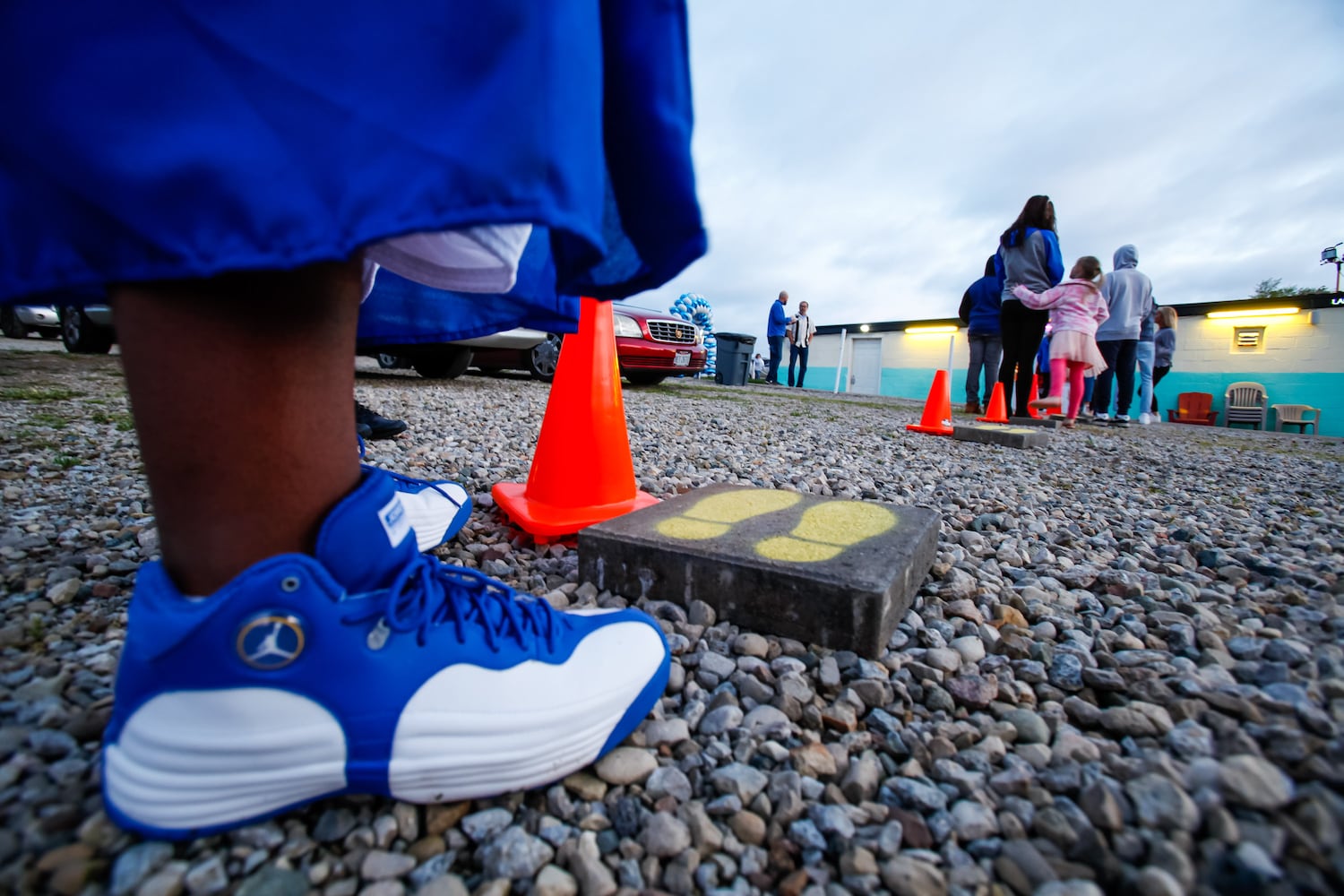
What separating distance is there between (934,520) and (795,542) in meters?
0.43

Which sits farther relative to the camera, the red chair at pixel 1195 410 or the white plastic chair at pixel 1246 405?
the red chair at pixel 1195 410

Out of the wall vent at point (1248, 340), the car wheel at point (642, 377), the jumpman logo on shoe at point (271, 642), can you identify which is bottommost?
the jumpman logo on shoe at point (271, 642)

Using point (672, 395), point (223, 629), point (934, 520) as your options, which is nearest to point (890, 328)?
point (672, 395)

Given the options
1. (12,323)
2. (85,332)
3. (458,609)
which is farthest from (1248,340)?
(12,323)

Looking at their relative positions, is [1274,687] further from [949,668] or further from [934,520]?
[934,520]

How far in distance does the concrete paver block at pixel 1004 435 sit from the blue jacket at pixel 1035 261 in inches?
66.0

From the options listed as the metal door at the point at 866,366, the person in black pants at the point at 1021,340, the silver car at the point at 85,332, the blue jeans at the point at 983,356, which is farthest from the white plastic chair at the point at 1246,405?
the silver car at the point at 85,332

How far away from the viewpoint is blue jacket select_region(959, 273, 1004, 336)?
594 cm

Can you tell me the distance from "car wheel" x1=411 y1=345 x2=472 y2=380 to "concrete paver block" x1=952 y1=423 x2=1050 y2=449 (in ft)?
13.9

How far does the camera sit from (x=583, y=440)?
62.8 inches

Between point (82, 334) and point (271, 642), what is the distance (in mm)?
9506

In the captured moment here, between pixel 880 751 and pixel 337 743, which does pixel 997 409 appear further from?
pixel 337 743

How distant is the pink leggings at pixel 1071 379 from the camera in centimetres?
570

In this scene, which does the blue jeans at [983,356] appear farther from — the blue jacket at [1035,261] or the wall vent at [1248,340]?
the wall vent at [1248,340]
